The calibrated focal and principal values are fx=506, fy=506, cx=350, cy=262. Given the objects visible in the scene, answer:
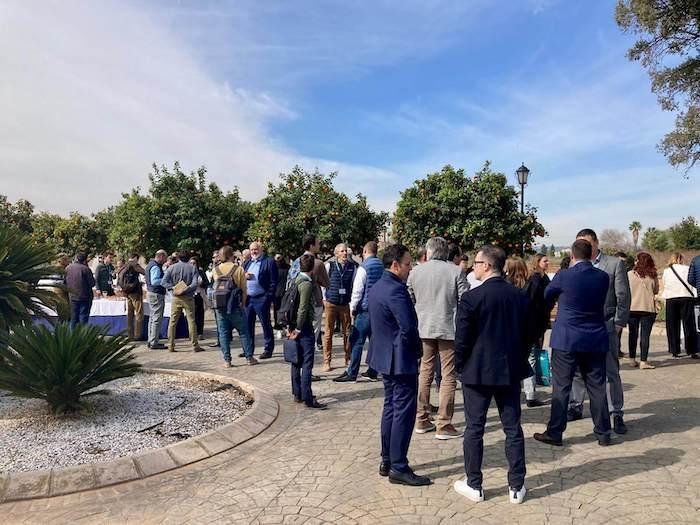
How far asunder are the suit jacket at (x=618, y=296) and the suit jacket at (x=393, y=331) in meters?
2.47

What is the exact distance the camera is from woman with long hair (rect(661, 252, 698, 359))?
8734 millimetres

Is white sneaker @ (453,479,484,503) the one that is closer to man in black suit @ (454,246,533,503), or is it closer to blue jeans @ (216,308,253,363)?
man in black suit @ (454,246,533,503)

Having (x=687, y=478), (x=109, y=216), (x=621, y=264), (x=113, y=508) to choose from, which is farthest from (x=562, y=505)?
(x=109, y=216)

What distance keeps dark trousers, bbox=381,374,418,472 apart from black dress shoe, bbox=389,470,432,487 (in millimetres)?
30

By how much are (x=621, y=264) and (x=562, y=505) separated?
2728mm

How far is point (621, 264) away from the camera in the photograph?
17.0 feet

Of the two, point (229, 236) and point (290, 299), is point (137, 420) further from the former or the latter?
point (229, 236)

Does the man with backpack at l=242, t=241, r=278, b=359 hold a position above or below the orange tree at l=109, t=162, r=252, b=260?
A: below

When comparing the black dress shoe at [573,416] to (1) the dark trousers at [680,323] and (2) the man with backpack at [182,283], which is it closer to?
(1) the dark trousers at [680,323]

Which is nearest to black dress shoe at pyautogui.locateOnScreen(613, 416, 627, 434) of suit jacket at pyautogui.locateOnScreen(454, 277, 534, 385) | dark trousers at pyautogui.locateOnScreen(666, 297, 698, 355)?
suit jacket at pyautogui.locateOnScreen(454, 277, 534, 385)

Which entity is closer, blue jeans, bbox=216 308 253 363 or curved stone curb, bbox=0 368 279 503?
Answer: curved stone curb, bbox=0 368 279 503

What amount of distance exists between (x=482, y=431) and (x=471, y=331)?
2.37 feet

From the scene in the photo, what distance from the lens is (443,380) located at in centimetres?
493

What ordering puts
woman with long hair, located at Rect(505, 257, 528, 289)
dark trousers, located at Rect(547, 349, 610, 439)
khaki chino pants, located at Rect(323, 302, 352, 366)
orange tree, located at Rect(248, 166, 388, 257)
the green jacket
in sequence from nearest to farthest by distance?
dark trousers, located at Rect(547, 349, 610, 439) < the green jacket < woman with long hair, located at Rect(505, 257, 528, 289) < khaki chino pants, located at Rect(323, 302, 352, 366) < orange tree, located at Rect(248, 166, 388, 257)
